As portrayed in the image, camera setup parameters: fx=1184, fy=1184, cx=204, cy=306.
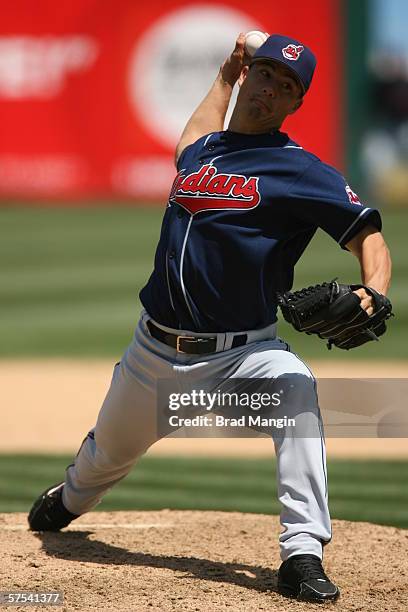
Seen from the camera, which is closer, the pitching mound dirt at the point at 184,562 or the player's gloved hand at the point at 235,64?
Result: the pitching mound dirt at the point at 184,562

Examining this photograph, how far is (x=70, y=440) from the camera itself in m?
7.45

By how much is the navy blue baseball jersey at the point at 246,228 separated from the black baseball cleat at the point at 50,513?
102 cm

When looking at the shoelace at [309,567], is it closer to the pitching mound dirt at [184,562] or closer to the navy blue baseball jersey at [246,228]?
the pitching mound dirt at [184,562]

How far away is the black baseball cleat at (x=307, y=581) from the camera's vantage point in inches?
153

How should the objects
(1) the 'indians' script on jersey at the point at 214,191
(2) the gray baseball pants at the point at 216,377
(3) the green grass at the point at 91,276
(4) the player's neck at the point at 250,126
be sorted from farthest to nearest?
1. (3) the green grass at the point at 91,276
2. (4) the player's neck at the point at 250,126
3. (1) the 'indians' script on jersey at the point at 214,191
4. (2) the gray baseball pants at the point at 216,377

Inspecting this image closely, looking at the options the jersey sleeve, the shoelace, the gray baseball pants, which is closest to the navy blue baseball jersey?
the jersey sleeve

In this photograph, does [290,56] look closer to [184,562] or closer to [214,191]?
[214,191]

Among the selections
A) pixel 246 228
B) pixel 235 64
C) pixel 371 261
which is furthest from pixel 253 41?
pixel 371 261

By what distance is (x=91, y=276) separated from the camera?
1452 cm

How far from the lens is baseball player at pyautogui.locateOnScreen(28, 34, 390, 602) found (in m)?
3.95

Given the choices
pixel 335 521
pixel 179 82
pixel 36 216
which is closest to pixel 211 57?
A: pixel 179 82

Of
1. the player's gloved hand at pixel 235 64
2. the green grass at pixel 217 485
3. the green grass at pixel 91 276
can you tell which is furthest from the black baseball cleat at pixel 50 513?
the green grass at pixel 91 276

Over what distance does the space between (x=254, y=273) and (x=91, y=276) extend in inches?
416

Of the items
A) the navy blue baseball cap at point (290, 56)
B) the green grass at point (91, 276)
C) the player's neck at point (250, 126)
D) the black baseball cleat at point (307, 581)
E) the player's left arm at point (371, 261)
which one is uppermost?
the navy blue baseball cap at point (290, 56)
